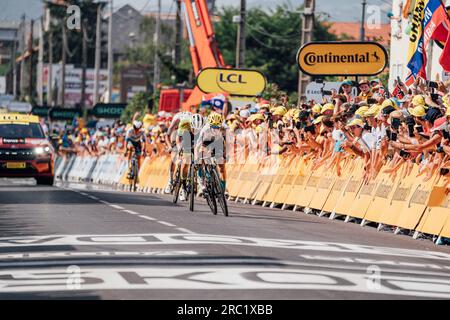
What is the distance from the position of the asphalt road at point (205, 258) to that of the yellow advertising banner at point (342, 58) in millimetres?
9140

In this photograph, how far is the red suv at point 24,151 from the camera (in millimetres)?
36969

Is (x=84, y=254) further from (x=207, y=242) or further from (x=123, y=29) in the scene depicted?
(x=123, y=29)

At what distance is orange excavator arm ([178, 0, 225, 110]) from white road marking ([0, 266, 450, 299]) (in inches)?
1349

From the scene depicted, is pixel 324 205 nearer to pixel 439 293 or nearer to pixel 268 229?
pixel 268 229

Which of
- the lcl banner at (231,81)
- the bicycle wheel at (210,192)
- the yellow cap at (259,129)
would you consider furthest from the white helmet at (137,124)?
the bicycle wheel at (210,192)

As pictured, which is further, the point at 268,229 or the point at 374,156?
the point at 374,156

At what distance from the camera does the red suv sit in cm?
3697

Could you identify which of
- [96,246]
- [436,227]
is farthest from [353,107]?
[96,246]

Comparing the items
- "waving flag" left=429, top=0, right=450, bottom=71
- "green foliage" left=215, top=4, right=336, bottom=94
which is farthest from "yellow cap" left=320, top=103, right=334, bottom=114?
"green foliage" left=215, top=4, right=336, bottom=94

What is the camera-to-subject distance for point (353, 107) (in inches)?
995

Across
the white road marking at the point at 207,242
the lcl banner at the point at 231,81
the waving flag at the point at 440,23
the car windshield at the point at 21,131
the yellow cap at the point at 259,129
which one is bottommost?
the white road marking at the point at 207,242

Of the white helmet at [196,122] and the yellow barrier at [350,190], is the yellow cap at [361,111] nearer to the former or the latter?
the yellow barrier at [350,190]

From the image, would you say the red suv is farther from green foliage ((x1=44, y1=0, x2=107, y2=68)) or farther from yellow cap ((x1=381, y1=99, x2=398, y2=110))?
green foliage ((x1=44, y1=0, x2=107, y2=68))
